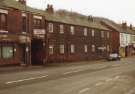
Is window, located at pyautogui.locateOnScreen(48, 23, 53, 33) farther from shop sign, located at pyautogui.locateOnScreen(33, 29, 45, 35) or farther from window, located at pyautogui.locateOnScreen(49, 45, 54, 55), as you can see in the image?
shop sign, located at pyautogui.locateOnScreen(33, 29, 45, 35)

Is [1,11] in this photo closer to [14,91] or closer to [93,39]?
[14,91]

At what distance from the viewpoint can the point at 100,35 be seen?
7769 cm

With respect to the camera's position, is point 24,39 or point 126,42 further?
point 126,42

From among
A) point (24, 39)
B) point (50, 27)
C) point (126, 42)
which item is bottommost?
point (126, 42)

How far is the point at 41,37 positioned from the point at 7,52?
31.9ft

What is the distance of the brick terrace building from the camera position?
43.1 meters

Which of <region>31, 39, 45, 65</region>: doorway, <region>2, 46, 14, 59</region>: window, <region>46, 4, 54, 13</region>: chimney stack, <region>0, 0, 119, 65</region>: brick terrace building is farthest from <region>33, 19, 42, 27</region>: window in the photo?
<region>46, 4, 54, 13</region>: chimney stack

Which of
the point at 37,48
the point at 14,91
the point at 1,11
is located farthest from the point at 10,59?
the point at 14,91

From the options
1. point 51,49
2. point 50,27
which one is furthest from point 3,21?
point 51,49

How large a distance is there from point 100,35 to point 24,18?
3333cm

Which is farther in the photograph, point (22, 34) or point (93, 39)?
point (93, 39)

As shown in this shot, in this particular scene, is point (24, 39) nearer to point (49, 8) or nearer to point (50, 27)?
point (50, 27)

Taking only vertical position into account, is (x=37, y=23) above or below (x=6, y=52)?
above

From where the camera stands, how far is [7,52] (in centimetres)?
4262
